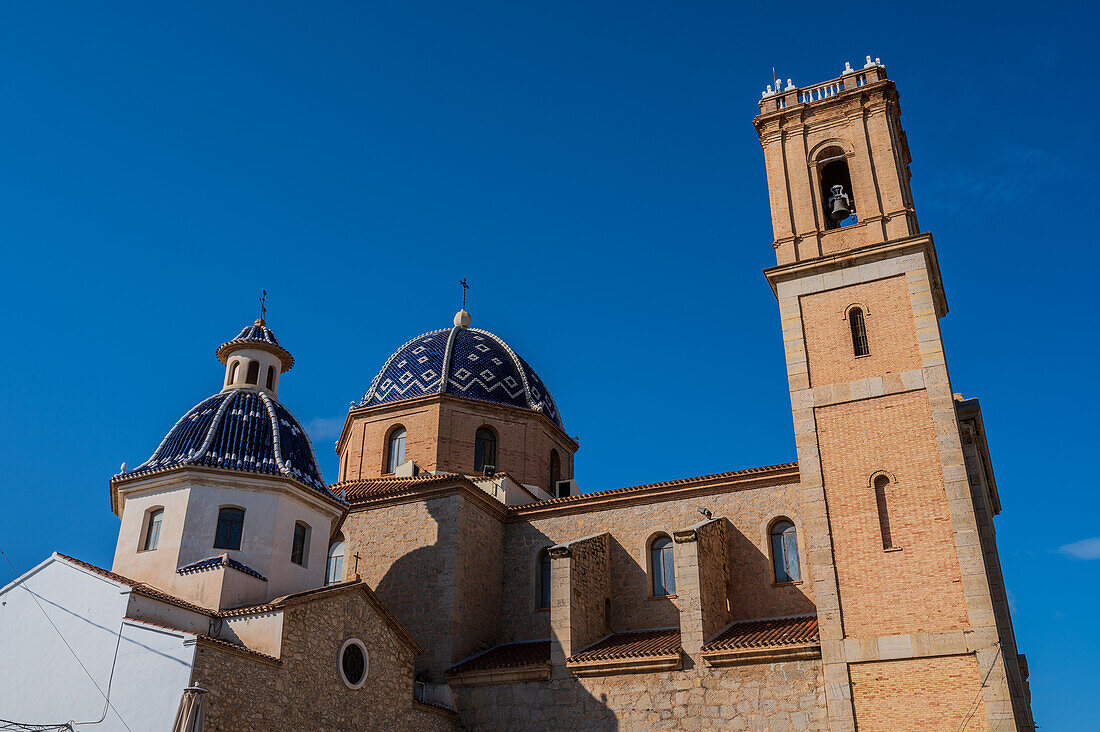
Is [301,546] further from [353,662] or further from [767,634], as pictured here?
[767,634]

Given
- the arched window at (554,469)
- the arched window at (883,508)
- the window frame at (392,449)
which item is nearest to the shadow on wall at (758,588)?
the arched window at (883,508)

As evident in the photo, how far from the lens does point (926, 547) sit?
14602 millimetres

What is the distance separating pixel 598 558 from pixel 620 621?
137 cm

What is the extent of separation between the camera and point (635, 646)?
16656 millimetres

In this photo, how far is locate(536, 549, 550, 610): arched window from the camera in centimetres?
1920

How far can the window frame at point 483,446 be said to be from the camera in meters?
23.1

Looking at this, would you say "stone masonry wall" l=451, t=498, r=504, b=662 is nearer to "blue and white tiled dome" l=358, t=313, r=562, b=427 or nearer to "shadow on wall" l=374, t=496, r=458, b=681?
"shadow on wall" l=374, t=496, r=458, b=681

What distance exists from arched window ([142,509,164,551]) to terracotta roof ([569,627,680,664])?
7590 millimetres

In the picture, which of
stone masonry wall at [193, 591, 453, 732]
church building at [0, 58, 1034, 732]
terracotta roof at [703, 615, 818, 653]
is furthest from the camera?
terracotta roof at [703, 615, 818, 653]

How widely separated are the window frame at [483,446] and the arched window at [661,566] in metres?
5.62

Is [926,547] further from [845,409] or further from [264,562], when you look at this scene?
[264,562]

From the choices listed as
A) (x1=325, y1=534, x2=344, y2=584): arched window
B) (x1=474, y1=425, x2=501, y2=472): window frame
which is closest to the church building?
(x1=325, y1=534, x2=344, y2=584): arched window

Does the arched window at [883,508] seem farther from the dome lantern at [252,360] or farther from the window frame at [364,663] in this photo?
the dome lantern at [252,360]

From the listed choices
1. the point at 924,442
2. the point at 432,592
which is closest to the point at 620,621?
the point at 432,592
